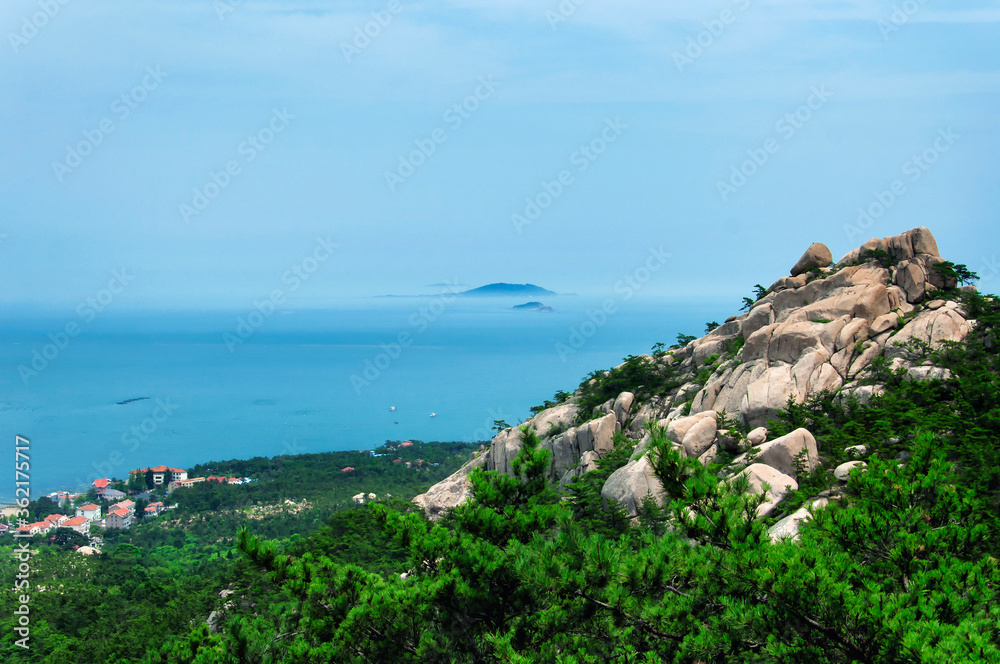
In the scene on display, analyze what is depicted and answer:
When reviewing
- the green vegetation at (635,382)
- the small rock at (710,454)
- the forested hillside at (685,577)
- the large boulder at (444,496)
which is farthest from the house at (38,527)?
the small rock at (710,454)

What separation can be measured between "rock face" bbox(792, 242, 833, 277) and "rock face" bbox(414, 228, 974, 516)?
0.09ft

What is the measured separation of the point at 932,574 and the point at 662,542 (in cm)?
199

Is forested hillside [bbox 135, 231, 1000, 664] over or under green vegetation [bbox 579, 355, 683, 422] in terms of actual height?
under

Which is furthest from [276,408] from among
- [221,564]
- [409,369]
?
[221,564]

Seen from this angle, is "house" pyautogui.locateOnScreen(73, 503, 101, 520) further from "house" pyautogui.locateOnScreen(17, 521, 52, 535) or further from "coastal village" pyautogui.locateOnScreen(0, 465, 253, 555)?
"house" pyautogui.locateOnScreen(17, 521, 52, 535)

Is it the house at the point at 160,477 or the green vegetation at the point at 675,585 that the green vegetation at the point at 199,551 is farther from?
the house at the point at 160,477

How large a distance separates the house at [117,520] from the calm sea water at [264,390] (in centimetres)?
1236

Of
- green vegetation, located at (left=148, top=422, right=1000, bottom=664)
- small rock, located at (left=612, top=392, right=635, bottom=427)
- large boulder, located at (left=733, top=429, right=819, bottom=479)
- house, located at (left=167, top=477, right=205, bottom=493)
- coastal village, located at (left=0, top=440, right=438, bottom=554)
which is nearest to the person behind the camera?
green vegetation, located at (left=148, top=422, right=1000, bottom=664)

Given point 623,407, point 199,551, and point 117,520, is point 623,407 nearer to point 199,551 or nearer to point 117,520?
point 199,551

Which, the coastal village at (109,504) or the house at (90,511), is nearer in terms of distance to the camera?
the coastal village at (109,504)

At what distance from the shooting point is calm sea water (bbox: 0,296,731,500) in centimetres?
5931

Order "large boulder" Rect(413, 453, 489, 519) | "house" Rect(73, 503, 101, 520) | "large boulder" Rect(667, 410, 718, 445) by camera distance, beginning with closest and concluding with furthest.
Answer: "large boulder" Rect(667, 410, 718, 445) → "large boulder" Rect(413, 453, 489, 519) → "house" Rect(73, 503, 101, 520)

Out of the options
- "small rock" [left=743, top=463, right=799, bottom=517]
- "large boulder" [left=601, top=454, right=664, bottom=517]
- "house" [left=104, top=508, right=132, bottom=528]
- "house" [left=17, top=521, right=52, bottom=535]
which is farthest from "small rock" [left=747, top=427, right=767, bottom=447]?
"house" [left=104, top=508, right=132, bottom=528]

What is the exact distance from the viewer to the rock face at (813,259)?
17.7 metres
